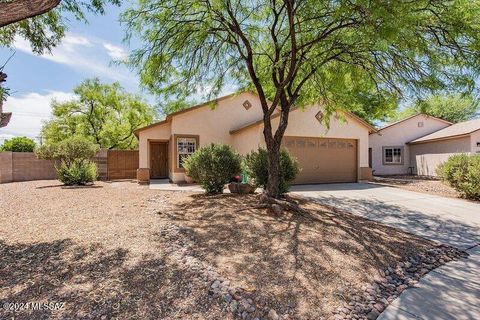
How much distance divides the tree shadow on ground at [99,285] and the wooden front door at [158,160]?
13.2 meters

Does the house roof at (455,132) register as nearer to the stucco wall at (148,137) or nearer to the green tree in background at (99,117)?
the stucco wall at (148,137)

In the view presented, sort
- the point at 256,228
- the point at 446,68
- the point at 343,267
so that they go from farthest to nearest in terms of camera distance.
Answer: the point at 446,68 → the point at 256,228 → the point at 343,267

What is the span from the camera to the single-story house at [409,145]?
20.3m

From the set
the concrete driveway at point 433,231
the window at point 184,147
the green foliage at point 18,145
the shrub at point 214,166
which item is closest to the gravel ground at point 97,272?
the concrete driveway at point 433,231

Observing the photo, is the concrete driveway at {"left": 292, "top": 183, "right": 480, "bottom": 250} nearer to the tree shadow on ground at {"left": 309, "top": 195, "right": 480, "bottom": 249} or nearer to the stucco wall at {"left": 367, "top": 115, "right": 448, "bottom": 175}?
the tree shadow on ground at {"left": 309, "top": 195, "right": 480, "bottom": 249}

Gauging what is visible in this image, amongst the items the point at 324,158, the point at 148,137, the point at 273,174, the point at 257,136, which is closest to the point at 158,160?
the point at 148,137

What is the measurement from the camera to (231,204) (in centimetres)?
744

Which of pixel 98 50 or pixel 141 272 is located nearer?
pixel 141 272

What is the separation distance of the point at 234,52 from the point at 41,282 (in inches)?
313

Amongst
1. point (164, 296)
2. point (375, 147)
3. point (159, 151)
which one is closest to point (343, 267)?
point (164, 296)

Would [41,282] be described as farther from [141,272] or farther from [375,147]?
[375,147]

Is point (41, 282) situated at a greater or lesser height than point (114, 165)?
lesser

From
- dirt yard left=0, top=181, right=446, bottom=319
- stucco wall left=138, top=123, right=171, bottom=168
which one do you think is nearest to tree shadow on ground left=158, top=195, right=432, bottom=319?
dirt yard left=0, top=181, right=446, bottom=319

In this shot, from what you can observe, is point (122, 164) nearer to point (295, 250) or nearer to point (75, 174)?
point (75, 174)
